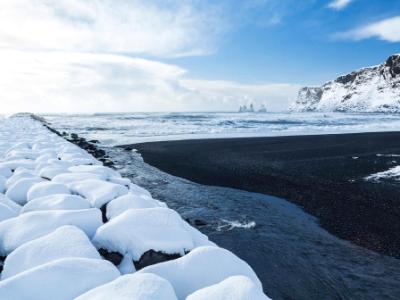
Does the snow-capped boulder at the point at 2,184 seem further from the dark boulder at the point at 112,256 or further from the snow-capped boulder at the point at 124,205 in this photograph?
the dark boulder at the point at 112,256

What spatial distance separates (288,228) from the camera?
820 centimetres

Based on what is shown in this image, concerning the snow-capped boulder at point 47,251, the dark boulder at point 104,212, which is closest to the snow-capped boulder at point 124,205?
the dark boulder at point 104,212

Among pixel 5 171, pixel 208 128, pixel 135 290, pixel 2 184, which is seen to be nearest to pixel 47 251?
pixel 135 290

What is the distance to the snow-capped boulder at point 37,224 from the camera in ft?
11.6

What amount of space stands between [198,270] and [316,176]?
11738mm

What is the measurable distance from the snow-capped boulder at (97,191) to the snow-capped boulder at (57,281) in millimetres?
2352

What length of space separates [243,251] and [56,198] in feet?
12.9

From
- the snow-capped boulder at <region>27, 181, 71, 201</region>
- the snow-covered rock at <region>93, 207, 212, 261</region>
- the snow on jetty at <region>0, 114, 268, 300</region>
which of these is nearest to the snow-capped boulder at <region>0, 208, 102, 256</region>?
the snow on jetty at <region>0, 114, 268, 300</region>

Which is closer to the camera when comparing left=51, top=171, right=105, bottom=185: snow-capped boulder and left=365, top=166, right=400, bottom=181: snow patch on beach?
left=51, top=171, right=105, bottom=185: snow-capped boulder

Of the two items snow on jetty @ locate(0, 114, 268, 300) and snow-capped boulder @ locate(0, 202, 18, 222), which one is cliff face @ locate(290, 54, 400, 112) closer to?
snow on jetty @ locate(0, 114, 268, 300)

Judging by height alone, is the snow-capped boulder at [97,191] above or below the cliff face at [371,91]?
below

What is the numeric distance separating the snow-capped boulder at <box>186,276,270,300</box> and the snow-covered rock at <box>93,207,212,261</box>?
110 cm

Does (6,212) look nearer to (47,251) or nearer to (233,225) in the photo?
(47,251)

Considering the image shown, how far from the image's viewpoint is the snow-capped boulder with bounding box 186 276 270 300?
7.79 feet
